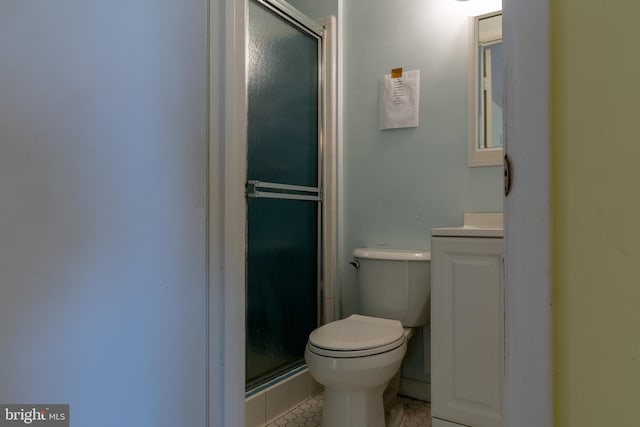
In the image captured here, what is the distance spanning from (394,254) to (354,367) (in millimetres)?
558

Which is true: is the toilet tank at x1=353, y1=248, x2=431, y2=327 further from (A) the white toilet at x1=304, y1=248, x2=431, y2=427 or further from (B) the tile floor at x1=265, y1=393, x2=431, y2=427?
(B) the tile floor at x1=265, y1=393, x2=431, y2=427

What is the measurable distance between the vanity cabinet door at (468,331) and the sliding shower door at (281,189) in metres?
0.68

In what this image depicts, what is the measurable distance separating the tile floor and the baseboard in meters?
0.02

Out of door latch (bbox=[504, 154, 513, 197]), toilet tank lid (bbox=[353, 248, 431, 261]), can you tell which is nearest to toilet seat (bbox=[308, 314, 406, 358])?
toilet tank lid (bbox=[353, 248, 431, 261])

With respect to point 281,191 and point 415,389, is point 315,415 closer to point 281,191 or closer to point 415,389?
point 415,389

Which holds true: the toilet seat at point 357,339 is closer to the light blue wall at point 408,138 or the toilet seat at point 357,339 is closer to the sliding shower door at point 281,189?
the sliding shower door at point 281,189

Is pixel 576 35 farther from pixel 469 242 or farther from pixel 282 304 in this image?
pixel 282 304

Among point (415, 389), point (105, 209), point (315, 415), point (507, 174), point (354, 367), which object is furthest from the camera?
point (415, 389)

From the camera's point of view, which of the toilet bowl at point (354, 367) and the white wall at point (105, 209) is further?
the toilet bowl at point (354, 367)

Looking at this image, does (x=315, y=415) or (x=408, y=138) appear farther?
(x=408, y=138)

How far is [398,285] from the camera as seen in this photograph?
1.65m

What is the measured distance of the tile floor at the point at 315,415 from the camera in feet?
5.15

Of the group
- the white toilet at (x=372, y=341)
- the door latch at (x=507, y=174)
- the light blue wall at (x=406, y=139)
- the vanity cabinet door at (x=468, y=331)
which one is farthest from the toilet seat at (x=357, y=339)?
the door latch at (x=507, y=174)

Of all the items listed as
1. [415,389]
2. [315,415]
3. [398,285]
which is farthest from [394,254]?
[315,415]
